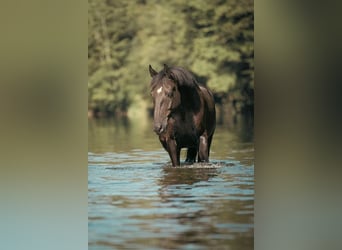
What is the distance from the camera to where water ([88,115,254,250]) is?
8.99 ft

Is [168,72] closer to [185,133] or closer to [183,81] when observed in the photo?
[183,81]

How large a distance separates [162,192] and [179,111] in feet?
1.48

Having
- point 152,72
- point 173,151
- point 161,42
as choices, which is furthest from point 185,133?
point 161,42

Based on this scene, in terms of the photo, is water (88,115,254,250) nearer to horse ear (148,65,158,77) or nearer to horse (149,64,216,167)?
horse (149,64,216,167)

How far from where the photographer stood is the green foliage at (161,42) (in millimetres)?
2816

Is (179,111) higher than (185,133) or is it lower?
higher

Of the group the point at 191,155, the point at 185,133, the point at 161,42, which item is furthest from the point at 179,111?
the point at 161,42

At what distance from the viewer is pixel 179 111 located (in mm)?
2863

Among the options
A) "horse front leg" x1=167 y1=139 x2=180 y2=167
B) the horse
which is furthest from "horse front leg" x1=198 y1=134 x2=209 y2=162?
"horse front leg" x1=167 y1=139 x2=180 y2=167

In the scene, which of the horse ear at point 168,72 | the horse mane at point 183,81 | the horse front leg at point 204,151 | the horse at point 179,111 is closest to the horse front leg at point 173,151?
the horse at point 179,111

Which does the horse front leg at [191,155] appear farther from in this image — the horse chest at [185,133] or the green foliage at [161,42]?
the green foliage at [161,42]

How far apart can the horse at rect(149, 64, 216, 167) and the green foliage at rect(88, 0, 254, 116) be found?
0.20ft

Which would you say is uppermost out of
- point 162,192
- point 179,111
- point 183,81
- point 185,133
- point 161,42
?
point 161,42
